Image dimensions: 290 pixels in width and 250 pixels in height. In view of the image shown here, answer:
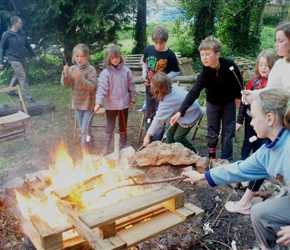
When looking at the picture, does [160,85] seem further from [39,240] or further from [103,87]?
[39,240]

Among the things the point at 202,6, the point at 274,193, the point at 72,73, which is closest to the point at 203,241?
the point at 274,193

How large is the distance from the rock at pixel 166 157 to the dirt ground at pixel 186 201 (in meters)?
0.10

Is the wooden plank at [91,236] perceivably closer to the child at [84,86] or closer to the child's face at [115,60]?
the child at [84,86]

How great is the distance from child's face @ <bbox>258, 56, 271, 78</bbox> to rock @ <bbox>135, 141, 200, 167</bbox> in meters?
1.34

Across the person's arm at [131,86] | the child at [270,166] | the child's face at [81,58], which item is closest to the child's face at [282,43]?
the child at [270,166]

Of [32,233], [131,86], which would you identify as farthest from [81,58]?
[32,233]

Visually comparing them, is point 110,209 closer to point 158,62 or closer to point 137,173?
point 137,173

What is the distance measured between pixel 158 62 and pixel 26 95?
470 centimetres

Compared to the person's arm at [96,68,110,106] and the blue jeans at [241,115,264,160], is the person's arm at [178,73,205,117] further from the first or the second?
the person's arm at [96,68,110,106]

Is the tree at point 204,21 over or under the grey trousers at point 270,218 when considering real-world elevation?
over

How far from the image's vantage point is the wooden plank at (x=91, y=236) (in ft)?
7.06

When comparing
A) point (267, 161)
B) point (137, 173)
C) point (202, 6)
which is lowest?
point (137, 173)

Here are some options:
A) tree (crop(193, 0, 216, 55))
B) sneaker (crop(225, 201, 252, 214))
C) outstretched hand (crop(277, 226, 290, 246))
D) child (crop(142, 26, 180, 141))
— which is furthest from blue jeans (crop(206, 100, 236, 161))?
tree (crop(193, 0, 216, 55))

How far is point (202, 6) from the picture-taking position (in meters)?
12.8
